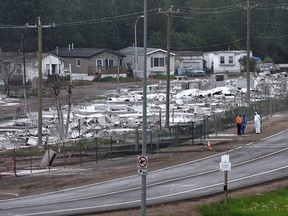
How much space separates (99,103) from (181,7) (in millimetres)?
76509

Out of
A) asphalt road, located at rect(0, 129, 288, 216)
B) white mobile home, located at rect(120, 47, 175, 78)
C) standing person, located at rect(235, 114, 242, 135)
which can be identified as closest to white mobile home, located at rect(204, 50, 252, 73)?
white mobile home, located at rect(120, 47, 175, 78)

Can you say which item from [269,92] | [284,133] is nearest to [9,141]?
[284,133]

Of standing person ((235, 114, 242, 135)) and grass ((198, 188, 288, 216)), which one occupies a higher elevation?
standing person ((235, 114, 242, 135))

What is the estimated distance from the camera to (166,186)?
36.7 m

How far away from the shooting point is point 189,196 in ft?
111

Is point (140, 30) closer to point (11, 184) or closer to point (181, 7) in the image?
point (181, 7)

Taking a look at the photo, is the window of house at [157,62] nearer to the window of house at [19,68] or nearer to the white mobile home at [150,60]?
the white mobile home at [150,60]

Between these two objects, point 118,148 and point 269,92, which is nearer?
point 118,148

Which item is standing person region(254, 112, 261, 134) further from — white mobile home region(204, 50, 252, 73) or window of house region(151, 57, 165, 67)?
white mobile home region(204, 50, 252, 73)

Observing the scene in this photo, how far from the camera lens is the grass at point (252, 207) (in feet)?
98.5

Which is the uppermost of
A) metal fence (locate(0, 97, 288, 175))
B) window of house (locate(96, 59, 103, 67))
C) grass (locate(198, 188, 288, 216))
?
window of house (locate(96, 59, 103, 67))

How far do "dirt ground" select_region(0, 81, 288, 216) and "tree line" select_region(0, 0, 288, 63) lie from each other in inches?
2797

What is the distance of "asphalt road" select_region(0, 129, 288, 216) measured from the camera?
31531mm

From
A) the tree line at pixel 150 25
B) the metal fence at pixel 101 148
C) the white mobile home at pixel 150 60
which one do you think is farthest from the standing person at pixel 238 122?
the tree line at pixel 150 25
